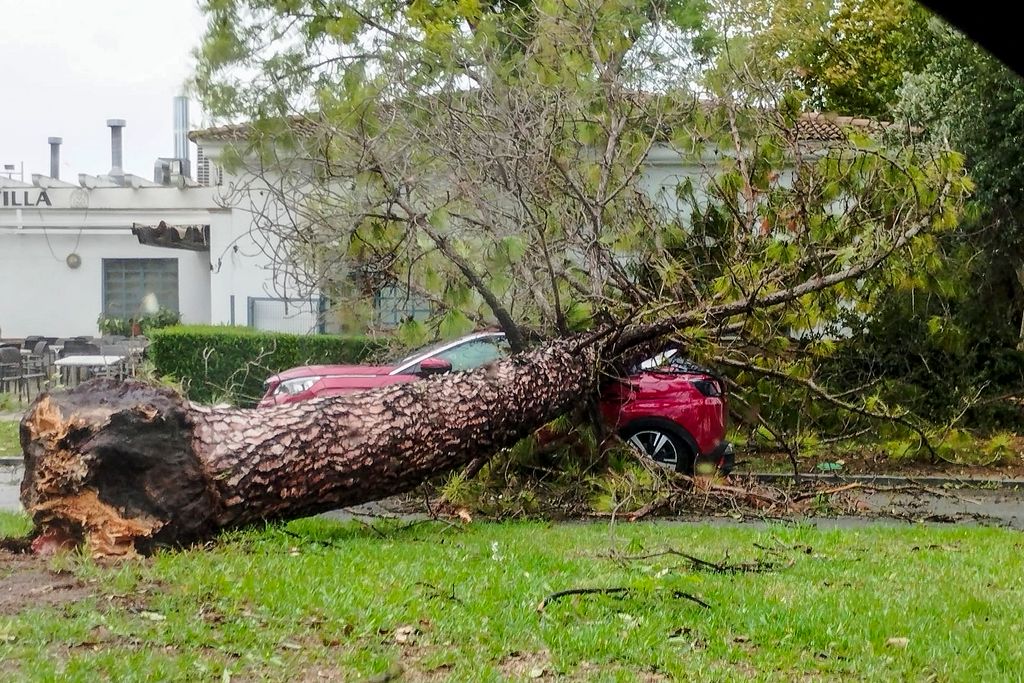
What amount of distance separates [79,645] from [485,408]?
4288 mm

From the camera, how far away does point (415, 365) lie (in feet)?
37.1

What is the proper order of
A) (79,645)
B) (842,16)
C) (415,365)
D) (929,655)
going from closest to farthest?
1. (79,645)
2. (929,655)
3. (415,365)
4. (842,16)

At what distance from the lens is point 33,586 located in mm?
5609

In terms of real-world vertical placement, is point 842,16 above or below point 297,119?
above

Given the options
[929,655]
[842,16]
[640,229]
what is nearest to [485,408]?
[640,229]

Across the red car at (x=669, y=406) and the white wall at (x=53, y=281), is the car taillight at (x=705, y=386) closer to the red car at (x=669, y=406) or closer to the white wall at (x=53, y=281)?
the red car at (x=669, y=406)

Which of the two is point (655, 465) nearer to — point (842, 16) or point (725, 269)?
point (725, 269)

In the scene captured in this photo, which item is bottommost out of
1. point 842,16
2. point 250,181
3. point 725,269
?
point 725,269

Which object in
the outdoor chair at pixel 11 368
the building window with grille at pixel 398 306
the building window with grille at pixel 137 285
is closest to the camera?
the building window with grille at pixel 398 306

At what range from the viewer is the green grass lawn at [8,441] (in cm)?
1335

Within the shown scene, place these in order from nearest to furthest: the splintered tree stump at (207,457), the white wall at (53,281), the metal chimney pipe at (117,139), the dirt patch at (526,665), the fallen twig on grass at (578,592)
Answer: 1. the dirt patch at (526,665)
2. the fallen twig on grass at (578,592)
3. the splintered tree stump at (207,457)
4. the white wall at (53,281)
5. the metal chimney pipe at (117,139)

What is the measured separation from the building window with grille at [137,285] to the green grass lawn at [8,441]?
33.6 feet

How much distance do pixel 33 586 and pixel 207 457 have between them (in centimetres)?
145

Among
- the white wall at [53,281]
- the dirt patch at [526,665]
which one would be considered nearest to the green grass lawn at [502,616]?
the dirt patch at [526,665]
